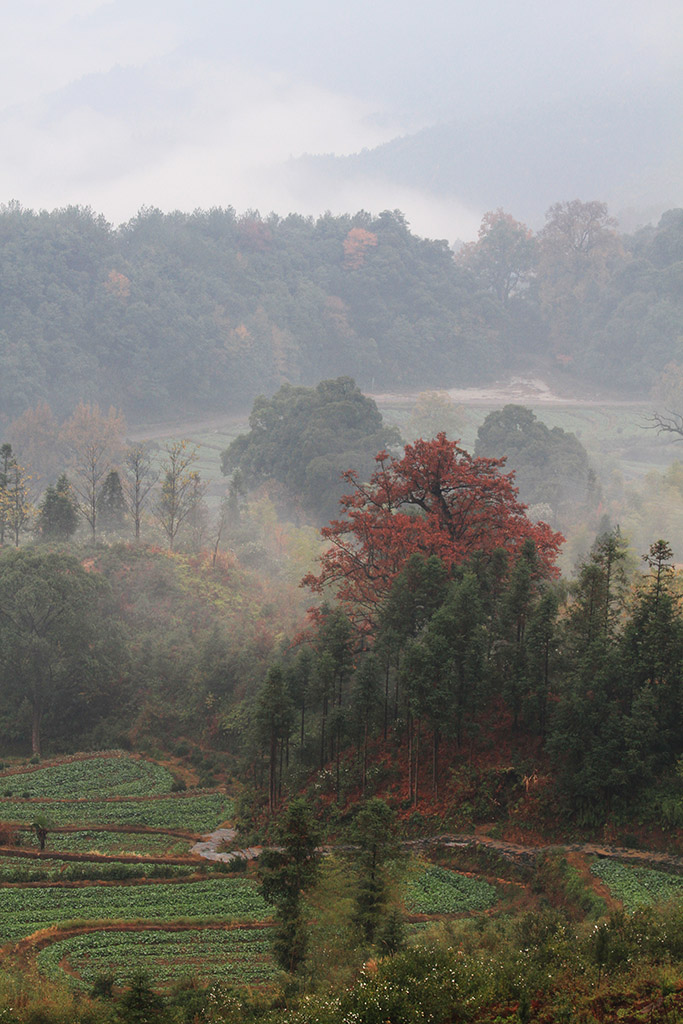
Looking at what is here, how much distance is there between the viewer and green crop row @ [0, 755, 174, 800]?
2578cm

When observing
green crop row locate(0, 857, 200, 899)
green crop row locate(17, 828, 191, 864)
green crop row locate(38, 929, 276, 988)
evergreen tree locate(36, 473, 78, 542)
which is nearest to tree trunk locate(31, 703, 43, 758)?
green crop row locate(17, 828, 191, 864)

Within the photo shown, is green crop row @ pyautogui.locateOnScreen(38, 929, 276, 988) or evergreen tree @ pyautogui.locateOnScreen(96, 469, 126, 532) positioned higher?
evergreen tree @ pyautogui.locateOnScreen(96, 469, 126, 532)

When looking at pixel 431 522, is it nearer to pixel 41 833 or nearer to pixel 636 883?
pixel 636 883

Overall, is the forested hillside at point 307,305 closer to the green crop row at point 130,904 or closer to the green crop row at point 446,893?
the green crop row at point 130,904

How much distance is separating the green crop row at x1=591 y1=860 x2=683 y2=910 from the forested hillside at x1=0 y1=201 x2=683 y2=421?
227 ft

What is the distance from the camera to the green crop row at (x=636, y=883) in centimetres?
1655

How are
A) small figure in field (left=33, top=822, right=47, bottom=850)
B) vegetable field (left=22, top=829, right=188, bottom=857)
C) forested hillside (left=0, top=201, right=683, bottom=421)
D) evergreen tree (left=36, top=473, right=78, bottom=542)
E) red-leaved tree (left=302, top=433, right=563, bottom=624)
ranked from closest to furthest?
1. small figure in field (left=33, top=822, right=47, bottom=850)
2. vegetable field (left=22, top=829, right=188, bottom=857)
3. red-leaved tree (left=302, top=433, right=563, bottom=624)
4. evergreen tree (left=36, top=473, right=78, bottom=542)
5. forested hillside (left=0, top=201, right=683, bottom=421)

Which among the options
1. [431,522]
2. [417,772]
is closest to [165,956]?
[417,772]

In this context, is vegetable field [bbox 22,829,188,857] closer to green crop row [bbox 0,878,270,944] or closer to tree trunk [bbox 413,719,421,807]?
green crop row [bbox 0,878,270,944]

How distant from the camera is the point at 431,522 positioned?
2731 cm

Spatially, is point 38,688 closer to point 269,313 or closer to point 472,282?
point 269,313

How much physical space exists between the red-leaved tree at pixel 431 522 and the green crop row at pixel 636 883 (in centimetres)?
1023

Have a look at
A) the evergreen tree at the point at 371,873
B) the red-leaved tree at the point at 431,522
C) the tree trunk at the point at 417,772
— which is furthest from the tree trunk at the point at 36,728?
the evergreen tree at the point at 371,873

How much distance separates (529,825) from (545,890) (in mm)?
2390
